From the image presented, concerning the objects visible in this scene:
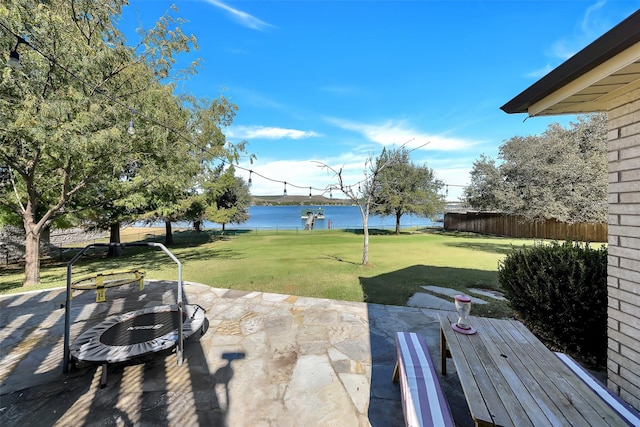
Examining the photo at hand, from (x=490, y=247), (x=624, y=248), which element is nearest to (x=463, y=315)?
(x=624, y=248)

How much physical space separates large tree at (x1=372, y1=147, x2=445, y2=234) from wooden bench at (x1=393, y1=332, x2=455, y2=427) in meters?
19.9

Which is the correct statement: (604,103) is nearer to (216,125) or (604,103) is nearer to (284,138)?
(216,125)

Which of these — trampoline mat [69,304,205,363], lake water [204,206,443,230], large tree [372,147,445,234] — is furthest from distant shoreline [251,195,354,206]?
lake water [204,206,443,230]

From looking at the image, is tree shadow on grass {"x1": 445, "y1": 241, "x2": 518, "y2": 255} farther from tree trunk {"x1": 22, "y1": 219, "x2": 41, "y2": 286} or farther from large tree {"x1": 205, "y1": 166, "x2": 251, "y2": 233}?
tree trunk {"x1": 22, "y1": 219, "x2": 41, "y2": 286}

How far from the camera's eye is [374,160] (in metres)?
10.5

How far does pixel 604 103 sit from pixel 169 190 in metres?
11.4

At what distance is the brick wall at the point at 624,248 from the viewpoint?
6.83 ft

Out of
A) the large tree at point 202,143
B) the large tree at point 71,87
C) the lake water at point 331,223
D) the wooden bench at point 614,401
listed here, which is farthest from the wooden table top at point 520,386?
the lake water at point 331,223

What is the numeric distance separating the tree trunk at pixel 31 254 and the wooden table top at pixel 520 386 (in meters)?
10.1

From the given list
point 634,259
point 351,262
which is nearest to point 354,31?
point 351,262

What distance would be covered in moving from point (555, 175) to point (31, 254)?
825 inches

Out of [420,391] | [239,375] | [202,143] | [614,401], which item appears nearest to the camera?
[614,401]

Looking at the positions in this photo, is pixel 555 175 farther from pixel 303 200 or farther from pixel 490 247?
pixel 303 200

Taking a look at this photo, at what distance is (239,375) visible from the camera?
292 centimetres
